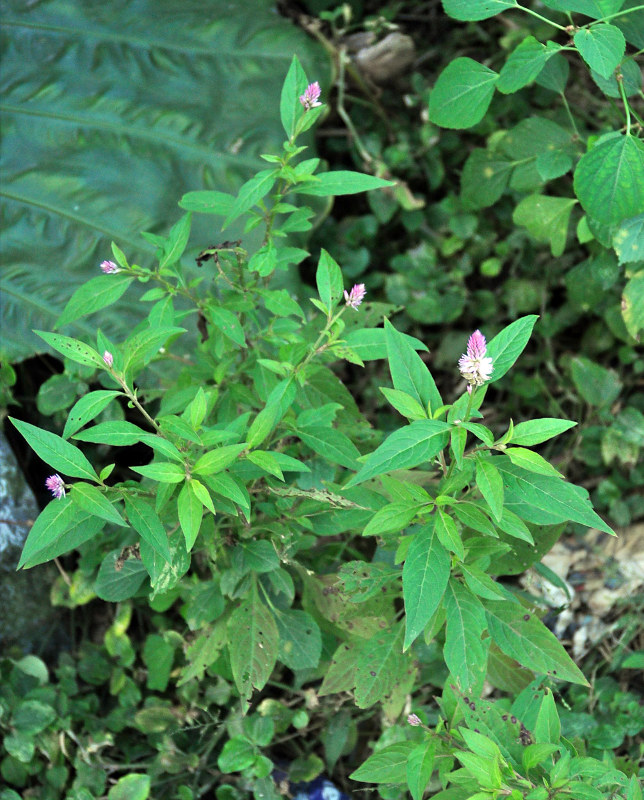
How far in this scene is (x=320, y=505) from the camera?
4.07 ft

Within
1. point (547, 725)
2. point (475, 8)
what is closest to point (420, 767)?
point (547, 725)

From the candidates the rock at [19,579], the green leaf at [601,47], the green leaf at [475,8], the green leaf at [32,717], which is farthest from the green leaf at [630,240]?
the green leaf at [32,717]

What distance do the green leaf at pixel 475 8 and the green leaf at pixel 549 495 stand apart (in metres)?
0.82

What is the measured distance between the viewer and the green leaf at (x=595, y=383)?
6.28 ft

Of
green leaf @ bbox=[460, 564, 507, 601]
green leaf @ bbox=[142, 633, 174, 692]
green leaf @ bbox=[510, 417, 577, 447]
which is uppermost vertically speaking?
green leaf @ bbox=[510, 417, 577, 447]

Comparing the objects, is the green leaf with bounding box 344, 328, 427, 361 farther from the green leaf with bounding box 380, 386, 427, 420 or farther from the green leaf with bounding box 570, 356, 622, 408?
the green leaf with bounding box 570, 356, 622, 408

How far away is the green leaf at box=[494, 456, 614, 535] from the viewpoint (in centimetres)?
95

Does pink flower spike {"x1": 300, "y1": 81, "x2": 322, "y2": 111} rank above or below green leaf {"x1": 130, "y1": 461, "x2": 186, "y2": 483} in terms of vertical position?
above

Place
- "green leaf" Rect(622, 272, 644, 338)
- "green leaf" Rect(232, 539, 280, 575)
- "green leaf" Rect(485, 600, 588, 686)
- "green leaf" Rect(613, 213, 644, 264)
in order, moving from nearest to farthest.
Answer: "green leaf" Rect(485, 600, 588, 686) < "green leaf" Rect(232, 539, 280, 575) < "green leaf" Rect(613, 213, 644, 264) < "green leaf" Rect(622, 272, 644, 338)

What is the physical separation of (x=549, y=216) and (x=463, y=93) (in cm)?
35

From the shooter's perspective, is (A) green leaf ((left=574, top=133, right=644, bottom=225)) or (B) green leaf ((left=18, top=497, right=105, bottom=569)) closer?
(B) green leaf ((left=18, top=497, right=105, bottom=569))

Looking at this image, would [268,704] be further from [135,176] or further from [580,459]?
[135,176]

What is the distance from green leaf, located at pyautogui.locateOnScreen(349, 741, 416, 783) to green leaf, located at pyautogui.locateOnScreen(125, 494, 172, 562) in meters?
0.46

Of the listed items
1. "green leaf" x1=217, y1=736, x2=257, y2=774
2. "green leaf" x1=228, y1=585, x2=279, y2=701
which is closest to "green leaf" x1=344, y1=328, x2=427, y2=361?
"green leaf" x1=228, y1=585, x2=279, y2=701
